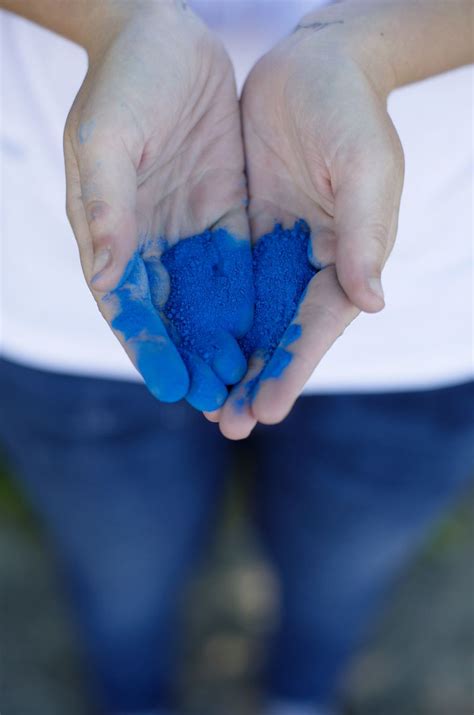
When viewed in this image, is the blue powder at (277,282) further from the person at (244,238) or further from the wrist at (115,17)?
the wrist at (115,17)

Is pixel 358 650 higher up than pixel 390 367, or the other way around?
pixel 390 367

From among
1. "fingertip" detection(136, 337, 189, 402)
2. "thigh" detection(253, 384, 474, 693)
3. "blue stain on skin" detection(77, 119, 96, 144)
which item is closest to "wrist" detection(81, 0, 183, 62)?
"blue stain on skin" detection(77, 119, 96, 144)

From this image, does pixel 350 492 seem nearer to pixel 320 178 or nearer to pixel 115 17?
pixel 320 178

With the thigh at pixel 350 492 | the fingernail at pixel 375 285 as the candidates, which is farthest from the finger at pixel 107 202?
the thigh at pixel 350 492

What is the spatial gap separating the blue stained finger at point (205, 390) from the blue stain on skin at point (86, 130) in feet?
0.80

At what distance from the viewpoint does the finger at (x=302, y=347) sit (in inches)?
27.8

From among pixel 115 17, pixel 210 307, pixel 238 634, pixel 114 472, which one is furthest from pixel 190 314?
pixel 238 634

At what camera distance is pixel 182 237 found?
85 centimetres

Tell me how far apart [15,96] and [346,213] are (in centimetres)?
44

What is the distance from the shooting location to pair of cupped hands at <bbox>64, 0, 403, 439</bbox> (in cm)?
71

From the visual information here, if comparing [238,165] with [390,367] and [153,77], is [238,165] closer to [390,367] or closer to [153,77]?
[153,77]

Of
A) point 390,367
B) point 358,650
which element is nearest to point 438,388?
point 390,367

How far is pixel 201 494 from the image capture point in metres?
1.35

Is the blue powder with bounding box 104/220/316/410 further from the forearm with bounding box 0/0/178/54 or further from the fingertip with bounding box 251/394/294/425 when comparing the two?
the forearm with bounding box 0/0/178/54
